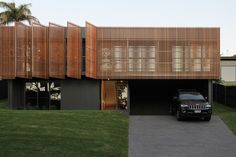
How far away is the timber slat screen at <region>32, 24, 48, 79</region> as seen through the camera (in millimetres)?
28328

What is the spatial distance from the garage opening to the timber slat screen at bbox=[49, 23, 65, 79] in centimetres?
865

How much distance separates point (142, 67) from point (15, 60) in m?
9.22

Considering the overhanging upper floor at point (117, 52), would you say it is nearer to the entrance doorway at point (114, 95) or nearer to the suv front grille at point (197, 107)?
the entrance doorway at point (114, 95)

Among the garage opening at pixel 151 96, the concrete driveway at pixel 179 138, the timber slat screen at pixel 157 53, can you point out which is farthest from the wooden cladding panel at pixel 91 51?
the garage opening at pixel 151 96

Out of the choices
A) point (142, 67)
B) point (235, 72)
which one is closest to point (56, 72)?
point (142, 67)

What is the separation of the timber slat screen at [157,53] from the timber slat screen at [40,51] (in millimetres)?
3780

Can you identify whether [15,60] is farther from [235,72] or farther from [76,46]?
[235,72]

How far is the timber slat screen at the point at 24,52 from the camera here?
28.2m

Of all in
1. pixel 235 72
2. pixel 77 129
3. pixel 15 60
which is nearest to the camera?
pixel 77 129

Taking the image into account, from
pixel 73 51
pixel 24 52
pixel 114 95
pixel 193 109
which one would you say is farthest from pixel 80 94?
pixel 193 109

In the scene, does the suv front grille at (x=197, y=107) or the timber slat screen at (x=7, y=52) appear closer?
the suv front grille at (x=197, y=107)

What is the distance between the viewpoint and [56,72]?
2825cm

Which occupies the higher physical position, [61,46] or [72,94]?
[61,46]

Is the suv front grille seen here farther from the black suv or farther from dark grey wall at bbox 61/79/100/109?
dark grey wall at bbox 61/79/100/109
